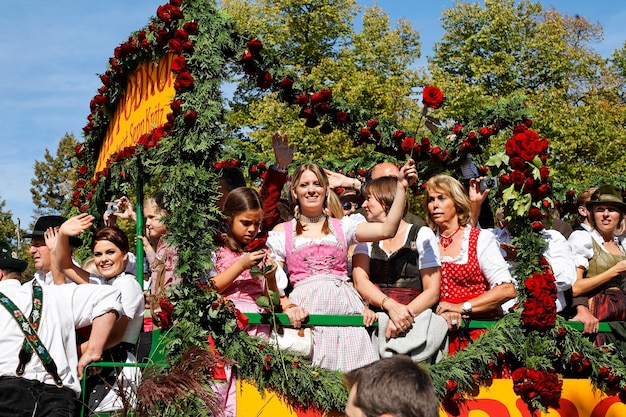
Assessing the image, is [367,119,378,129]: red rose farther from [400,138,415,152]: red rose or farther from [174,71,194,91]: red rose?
[174,71,194,91]: red rose

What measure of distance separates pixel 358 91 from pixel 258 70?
53.0 feet

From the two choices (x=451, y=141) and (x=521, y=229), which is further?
(x=451, y=141)

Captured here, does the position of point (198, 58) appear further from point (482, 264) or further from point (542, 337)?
point (542, 337)

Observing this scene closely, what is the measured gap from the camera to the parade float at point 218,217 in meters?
4.80

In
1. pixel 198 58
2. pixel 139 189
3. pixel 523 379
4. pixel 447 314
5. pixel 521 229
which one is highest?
pixel 198 58

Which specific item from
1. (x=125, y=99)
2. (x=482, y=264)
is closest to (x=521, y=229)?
(x=482, y=264)

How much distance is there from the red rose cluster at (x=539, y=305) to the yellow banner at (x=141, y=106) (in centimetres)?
282

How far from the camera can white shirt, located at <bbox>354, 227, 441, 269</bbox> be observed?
5434 mm

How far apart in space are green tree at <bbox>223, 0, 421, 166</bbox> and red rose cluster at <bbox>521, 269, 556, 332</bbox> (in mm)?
14471

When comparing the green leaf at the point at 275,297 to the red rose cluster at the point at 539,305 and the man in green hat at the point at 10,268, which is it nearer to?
the red rose cluster at the point at 539,305

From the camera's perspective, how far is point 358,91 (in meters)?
21.6

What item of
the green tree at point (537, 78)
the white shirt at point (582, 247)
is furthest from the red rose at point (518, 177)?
the green tree at point (537, 78)

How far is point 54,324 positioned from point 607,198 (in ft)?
16.2

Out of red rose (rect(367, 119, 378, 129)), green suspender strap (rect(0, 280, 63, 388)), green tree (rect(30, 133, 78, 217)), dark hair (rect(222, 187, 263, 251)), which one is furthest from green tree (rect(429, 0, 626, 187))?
green tree (rect(30, 133, 78, 217))
